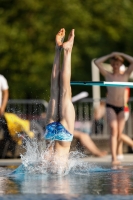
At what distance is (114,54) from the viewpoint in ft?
42.9

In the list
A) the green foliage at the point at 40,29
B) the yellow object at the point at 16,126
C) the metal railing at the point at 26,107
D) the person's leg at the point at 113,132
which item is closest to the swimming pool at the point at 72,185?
the person's leg at the point at 113,132

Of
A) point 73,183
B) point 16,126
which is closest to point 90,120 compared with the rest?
point 16,126

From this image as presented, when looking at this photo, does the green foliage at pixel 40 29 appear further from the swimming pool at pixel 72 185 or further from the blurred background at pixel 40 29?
the swimming pool at pixel 72 185

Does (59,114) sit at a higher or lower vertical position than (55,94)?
lower

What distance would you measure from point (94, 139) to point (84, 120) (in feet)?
3.36

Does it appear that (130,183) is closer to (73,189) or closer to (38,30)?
(73,189)

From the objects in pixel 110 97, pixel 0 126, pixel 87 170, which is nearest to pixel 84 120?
pixel 0 126

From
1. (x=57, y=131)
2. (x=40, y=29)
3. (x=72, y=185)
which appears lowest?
(x=72, y=185)

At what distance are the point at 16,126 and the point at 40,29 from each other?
12832mm

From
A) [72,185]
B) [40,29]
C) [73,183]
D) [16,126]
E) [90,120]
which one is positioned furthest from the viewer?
[40,29]

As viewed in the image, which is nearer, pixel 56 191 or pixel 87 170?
pixel 56 191

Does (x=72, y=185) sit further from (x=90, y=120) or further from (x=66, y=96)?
(x=90, y=120)

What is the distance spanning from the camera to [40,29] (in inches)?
1077

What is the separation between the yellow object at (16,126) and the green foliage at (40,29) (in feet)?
38.2
